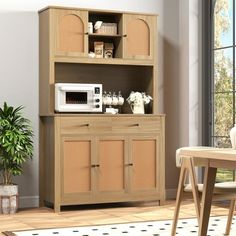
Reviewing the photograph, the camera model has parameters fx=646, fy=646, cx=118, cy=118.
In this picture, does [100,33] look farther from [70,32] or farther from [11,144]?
[11,144]

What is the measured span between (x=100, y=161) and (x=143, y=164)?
484 mm

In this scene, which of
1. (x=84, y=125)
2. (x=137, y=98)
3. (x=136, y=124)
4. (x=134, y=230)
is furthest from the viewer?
(x=137, y=98)

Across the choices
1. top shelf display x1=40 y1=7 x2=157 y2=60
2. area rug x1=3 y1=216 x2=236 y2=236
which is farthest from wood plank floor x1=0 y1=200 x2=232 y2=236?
top shelf display x1=40 y1=7 x2=157 y2=60

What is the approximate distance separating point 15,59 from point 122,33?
1096 millimetres

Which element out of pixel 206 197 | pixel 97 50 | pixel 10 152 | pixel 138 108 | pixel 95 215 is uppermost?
pixel 97 50

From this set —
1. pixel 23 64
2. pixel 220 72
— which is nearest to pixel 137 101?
pixel 220 72

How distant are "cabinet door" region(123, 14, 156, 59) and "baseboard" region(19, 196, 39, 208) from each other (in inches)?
67.0

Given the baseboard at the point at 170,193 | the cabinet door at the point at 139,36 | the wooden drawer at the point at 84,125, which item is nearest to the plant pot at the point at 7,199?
the wooden drawer at the point at 84,125

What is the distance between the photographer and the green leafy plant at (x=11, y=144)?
5.94m

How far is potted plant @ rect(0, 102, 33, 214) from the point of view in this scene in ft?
19.5

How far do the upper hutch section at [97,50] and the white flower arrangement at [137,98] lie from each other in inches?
3.8

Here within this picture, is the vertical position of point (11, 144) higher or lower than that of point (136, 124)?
lower

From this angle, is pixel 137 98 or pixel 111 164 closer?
pixel 111 164

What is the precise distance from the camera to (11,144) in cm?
594
